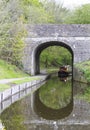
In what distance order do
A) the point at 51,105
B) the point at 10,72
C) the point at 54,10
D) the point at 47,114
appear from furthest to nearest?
the point at 54,10, the point at 10,72, the point at 51,105, the point at 47,114

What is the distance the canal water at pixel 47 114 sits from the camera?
17344 millimetres

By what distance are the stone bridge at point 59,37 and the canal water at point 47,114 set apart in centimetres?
1794

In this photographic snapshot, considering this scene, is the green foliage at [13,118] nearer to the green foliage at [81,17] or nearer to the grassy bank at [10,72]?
the grassy bank at [10,72]

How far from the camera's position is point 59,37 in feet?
152

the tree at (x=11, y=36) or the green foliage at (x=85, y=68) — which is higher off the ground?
the tree at (x=11, y=36)

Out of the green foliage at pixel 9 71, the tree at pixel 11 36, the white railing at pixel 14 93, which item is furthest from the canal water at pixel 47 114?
the tree at pixel 11 36

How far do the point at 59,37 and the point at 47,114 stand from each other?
2575 centimetres

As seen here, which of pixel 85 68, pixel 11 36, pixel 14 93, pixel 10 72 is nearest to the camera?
pixel 14 93

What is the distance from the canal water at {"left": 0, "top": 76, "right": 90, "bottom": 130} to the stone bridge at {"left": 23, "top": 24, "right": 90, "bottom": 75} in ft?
58.9

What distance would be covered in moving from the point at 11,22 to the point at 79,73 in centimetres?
962

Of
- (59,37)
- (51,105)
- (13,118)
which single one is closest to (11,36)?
(59,37)

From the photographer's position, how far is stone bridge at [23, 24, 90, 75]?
46.2m

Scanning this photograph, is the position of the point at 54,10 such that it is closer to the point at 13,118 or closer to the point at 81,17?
the point at 81,17

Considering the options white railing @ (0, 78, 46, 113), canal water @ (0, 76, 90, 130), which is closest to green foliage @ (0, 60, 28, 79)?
white railing @ (0, 78, 46, 113)
